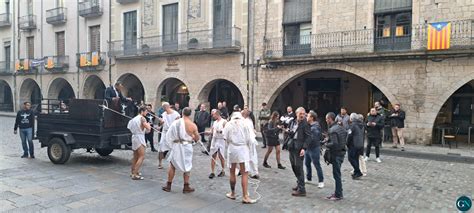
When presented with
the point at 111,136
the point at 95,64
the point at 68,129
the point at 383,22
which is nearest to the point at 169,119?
the point at 111,136

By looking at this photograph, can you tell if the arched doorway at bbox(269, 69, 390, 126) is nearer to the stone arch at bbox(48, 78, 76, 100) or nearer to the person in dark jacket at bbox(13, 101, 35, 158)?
the person in dark jacket at bbox(13, 101, 35, 158)

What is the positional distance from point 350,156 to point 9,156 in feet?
31.9

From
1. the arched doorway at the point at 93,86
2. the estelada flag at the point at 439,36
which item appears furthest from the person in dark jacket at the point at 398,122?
the arched doorway at the point at 93,86

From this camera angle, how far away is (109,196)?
6.48 meters

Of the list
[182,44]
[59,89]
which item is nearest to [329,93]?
[182,44]

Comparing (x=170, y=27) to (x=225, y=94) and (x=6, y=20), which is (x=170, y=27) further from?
(x=6, y=20)

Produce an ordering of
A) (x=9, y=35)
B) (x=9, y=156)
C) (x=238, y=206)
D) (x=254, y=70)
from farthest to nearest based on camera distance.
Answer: (x=9, y=35) → (x=254, y=70) → (x=9, y=156) → (x=238, y=206)

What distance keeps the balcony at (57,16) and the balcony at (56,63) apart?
8.63ft

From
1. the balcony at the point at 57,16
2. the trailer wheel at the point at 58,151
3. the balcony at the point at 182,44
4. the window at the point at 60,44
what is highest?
the balcony at the point at 57,16

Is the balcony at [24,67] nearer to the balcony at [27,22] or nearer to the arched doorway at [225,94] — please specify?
the balcony at [27,22]

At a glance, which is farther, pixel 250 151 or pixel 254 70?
pixel 254 70

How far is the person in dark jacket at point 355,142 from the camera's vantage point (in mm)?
7992

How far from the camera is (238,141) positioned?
20.7 feet

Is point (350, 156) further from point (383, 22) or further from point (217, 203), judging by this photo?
point (383, 22)
